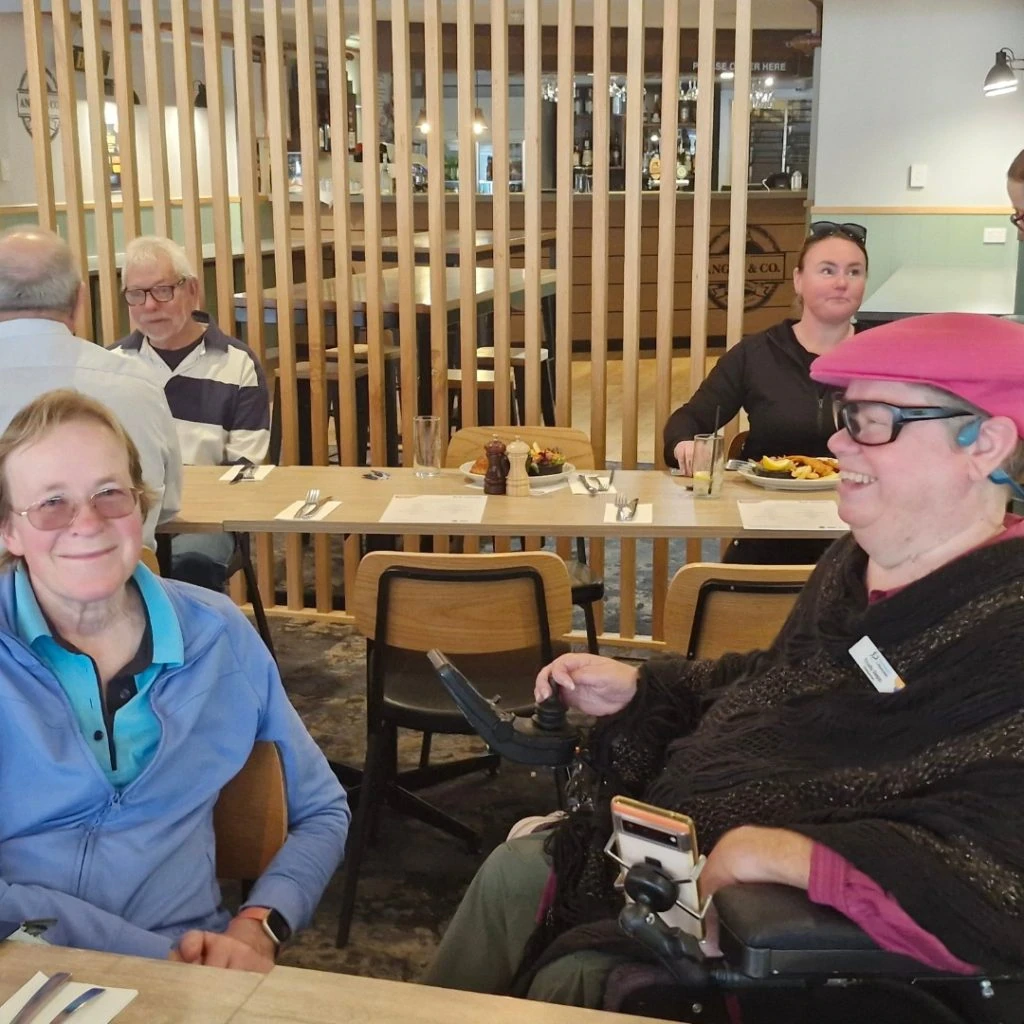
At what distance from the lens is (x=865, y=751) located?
146cm

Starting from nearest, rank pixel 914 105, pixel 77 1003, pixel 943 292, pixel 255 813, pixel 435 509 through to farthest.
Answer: pixel 77 1003
pixel 255 813
pixel 435 509
pixel 943 292
pixel 914 105

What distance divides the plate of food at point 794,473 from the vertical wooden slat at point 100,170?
2440 millimetres

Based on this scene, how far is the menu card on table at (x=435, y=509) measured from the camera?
2895mm

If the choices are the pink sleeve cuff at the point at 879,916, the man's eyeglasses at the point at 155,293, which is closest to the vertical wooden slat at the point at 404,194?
the man's eyeglasses at the point at 155,293

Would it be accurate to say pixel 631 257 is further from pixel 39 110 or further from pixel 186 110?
pixel 39 110

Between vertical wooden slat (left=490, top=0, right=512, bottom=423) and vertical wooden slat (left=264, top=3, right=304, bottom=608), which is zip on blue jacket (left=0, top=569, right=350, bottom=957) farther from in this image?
vertical wooden slat (left=264, top=3, right=304, bottom=608)

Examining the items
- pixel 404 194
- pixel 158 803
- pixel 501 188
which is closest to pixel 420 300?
pixel 404 194

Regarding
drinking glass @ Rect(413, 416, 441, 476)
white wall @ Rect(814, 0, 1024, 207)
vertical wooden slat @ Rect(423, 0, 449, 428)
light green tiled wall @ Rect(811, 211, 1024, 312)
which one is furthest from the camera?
light green tiled wall @ Rect(811, 211, 1024, 312)

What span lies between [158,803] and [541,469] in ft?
6.16

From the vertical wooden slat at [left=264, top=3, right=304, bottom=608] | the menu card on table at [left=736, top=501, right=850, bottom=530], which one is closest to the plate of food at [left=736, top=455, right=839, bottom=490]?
the menu card on table at [left=736, top=501, right=850, bottom=530]

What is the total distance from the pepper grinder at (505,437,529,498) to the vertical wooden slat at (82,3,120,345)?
75.9 inches

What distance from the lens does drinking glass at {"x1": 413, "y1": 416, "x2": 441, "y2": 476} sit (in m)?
3.29

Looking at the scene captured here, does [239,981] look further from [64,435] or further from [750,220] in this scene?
[750,220]

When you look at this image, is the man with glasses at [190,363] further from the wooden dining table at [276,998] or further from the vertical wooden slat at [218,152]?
the wooden dining table at [276,998]
